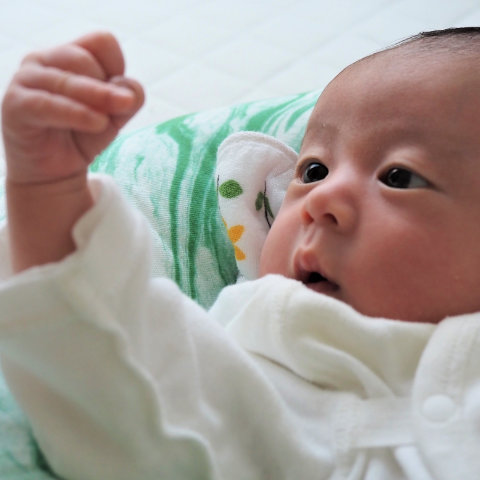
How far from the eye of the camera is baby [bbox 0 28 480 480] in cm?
56

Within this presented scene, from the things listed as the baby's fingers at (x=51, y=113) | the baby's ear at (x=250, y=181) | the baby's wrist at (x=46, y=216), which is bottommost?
the baby's ear at (x=250, y=181)

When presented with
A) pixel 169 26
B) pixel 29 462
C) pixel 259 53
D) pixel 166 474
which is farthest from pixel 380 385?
pixel 169 26

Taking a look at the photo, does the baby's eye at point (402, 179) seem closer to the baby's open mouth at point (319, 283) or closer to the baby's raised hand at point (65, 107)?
the baby's open mouth at point (319, 283)

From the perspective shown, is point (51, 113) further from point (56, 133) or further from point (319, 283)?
point (319, 283)

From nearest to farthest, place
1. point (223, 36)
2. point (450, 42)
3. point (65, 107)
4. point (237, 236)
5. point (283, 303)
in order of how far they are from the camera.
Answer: point (65, 107), point (283, 303), point (450, 42), point (237, 236), point (223, 36)

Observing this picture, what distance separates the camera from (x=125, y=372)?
566mm

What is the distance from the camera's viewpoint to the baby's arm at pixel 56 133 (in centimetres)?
54

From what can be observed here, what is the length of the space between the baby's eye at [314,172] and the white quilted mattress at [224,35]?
0.60 metres

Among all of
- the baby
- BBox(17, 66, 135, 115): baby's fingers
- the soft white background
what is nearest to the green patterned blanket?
the baby

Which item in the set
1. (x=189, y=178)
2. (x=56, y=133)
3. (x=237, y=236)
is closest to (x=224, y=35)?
(x=189, y=178)

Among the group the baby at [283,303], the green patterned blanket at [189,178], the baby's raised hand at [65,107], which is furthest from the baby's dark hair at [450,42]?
the baby's raised hand at [65,107]

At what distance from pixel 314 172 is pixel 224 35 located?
0.92 meters

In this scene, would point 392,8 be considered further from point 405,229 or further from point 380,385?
point 380,385

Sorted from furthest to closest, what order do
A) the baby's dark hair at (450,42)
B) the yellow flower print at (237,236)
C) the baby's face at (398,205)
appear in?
the yellow flower print at (237,236) < the baby's dark hair at (450,42) < the baby's face at (398,205)
